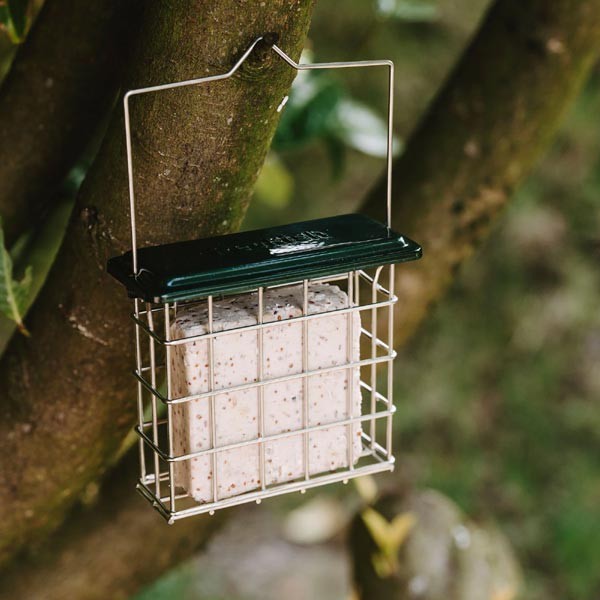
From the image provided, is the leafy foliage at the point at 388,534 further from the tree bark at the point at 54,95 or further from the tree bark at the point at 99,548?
the tree bark at the point at 54,95

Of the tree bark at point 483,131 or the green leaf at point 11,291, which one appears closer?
the green leaf at point 11,291

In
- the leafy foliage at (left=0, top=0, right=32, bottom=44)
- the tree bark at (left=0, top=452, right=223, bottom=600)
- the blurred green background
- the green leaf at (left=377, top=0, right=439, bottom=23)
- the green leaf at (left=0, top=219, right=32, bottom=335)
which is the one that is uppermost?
the leafy foliage at (left=0, top=0, right=32, bottom=44)

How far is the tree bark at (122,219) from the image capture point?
0.73 meters

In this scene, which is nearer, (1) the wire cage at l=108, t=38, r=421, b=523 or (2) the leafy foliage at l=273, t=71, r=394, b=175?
(1) the wire cage at l=108, t=38, r=421, b=523

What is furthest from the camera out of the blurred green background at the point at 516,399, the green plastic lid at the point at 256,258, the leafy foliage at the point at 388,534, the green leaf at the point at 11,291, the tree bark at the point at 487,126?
the blurred green background at the point at 516,399

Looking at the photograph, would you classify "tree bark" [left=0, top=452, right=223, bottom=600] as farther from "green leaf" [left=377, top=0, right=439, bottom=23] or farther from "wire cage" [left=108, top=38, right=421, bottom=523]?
"green leaf" [left=377, top=0, right=439, bottom=23]

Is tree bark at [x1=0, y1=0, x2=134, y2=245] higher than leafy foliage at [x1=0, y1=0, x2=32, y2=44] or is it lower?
lower

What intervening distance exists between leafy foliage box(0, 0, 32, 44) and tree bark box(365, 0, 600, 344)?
1.60ft

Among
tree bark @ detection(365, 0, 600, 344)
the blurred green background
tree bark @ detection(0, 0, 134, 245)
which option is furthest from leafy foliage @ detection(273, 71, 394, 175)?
the blurred green background

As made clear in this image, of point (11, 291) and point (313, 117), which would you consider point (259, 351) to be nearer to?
point (11, 291)

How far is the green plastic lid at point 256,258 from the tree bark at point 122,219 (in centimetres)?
9

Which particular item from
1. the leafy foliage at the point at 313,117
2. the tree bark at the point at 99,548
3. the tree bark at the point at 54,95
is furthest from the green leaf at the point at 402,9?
the tree bark at the point at 99,548

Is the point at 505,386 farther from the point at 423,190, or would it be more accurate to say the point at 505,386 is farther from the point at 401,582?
the point at 423,190

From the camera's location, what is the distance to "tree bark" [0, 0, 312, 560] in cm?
73
